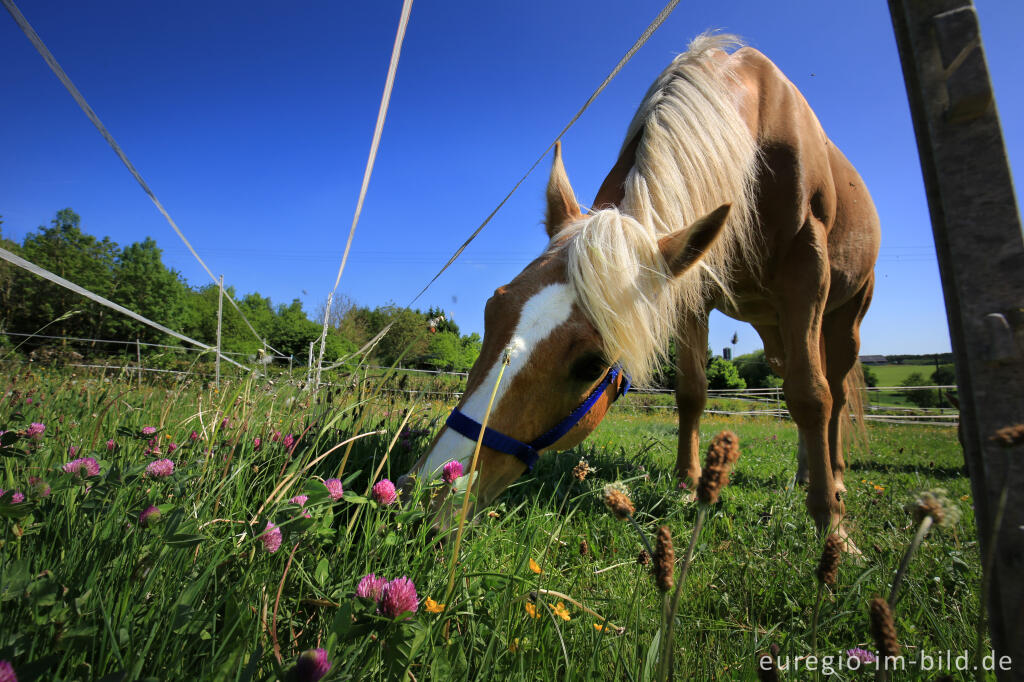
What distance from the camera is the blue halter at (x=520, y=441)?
1.72 m

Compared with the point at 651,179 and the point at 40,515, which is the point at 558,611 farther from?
the point at 651,179

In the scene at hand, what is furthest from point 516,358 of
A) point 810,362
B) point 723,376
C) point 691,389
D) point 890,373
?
point 890,373

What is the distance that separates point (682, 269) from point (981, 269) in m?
1.20

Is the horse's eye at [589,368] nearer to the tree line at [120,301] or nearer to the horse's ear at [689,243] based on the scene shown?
the horse's ear at [689,243]

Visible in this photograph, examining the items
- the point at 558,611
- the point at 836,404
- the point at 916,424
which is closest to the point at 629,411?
→ the point at 916,424

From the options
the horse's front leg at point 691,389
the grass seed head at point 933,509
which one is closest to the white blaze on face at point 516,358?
the grass seed head at point 933,509

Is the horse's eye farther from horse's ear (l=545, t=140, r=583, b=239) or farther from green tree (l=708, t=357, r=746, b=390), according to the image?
green tree (l=708, t=357, r=746, b=390)

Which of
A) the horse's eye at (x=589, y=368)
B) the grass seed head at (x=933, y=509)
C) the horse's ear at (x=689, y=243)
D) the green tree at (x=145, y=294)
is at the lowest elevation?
the grass seed head at (x=933, y=509)

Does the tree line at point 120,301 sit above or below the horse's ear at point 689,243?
above

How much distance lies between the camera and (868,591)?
1599 mm

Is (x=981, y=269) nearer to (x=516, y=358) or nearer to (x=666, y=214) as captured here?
(x=516, y=358)

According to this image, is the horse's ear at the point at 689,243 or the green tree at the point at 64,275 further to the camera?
the green tree at the point at 64,275

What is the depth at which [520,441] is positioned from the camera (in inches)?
71.3

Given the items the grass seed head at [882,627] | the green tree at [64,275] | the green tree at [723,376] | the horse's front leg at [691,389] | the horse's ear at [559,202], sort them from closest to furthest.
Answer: the grass seed head at [882,627] < the horse's ear at [559,202] < the horse's front leg at [691,389] < the green tree at [64,275] < the green tree at [723,376]
